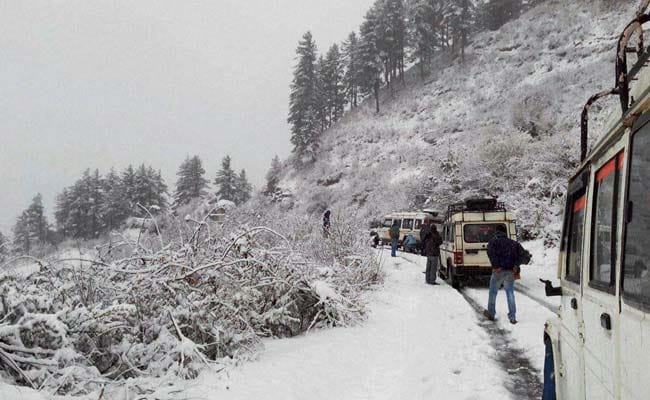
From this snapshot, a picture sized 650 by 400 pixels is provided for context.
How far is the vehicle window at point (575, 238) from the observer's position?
10.2ft

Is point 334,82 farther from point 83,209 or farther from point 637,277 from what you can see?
point 637,277

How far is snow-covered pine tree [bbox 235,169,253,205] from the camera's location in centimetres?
6234

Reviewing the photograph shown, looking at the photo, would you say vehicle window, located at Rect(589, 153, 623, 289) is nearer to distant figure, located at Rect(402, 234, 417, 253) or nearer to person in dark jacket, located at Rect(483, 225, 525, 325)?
person in dark jacket, located at Rect(483, 225, 525, 325)

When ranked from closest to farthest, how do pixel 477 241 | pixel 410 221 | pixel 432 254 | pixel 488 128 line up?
pixel 477 241, pixel 432 254, pixel 410 221, pixel 488 128

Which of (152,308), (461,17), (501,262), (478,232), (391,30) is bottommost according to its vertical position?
(152,308)

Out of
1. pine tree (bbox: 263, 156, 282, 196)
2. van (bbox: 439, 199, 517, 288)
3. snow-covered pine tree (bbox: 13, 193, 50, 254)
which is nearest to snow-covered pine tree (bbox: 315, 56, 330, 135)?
pine tree (bbox: 263, 156, 282, 196)

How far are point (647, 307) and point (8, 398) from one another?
12.9ft

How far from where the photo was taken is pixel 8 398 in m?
3.16

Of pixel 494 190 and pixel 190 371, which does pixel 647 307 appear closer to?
pixel 190 371

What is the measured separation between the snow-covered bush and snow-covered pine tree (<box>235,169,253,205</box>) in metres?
53.7

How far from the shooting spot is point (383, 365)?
6082mm

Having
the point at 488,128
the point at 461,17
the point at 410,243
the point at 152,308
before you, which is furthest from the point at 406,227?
the point at 461,17

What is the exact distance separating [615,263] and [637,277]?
1.05 ft

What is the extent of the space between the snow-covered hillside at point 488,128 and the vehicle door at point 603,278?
1757 centimetres
